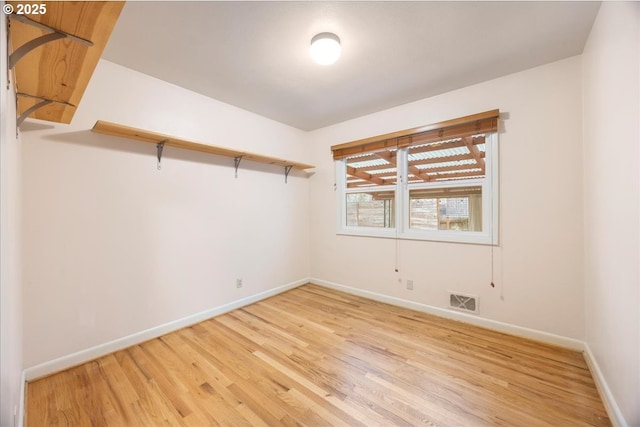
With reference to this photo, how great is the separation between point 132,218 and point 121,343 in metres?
1.05

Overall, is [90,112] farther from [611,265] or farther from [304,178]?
[611,265]

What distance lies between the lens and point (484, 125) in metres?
2.45

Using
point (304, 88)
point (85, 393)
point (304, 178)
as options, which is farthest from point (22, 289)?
point (304, 178)

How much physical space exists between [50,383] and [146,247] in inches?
41.7

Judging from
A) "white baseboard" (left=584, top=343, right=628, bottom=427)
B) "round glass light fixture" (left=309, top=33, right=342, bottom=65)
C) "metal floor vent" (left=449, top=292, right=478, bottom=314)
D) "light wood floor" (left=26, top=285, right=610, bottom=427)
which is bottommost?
"light wood floor" (left=26, top=285, right=610, bottom=427)

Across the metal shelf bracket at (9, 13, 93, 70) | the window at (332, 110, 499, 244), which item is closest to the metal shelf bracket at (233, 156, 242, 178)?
the window at (332, 110, 499, 244)

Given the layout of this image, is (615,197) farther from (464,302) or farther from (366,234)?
(366,234)

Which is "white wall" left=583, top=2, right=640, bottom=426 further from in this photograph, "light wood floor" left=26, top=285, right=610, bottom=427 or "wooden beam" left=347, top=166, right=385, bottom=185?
"wooden beam" left=347, top=166, right=385, bottom=185

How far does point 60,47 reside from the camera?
3.45 ft

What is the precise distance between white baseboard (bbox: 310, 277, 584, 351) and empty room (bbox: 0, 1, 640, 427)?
0.06 feet

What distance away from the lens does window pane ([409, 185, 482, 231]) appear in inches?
105

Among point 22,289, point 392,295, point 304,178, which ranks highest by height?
point 304,178
